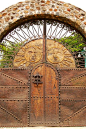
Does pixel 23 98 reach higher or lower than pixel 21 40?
lower

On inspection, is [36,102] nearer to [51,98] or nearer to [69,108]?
[51,98]

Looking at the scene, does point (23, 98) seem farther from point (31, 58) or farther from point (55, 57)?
point (55, 57)

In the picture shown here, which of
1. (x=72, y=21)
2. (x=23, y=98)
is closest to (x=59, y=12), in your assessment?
A: (x=72, y=21)

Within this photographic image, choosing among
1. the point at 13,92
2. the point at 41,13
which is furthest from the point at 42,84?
the point at 41,13

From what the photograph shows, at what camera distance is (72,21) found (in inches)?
223

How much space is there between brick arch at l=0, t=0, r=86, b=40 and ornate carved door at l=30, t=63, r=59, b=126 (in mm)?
1682

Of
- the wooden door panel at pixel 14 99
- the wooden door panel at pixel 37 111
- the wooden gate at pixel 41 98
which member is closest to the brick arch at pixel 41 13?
the wooden door panel at pixel 14 99

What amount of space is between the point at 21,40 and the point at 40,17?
978 mm

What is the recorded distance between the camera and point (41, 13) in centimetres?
566

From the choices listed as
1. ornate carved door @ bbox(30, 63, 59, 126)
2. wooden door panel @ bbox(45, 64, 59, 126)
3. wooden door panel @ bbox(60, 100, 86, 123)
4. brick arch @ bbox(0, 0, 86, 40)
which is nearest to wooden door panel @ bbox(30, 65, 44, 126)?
ornate carved door @ bbox(30, 63, 59, 126)

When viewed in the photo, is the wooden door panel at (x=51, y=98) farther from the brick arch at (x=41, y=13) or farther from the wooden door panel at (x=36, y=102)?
the brick arch at (x=41, y=13)

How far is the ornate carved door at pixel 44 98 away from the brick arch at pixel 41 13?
1682mm

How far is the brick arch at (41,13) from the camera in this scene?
18.5 feet

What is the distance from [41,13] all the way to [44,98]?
267 centimetres
